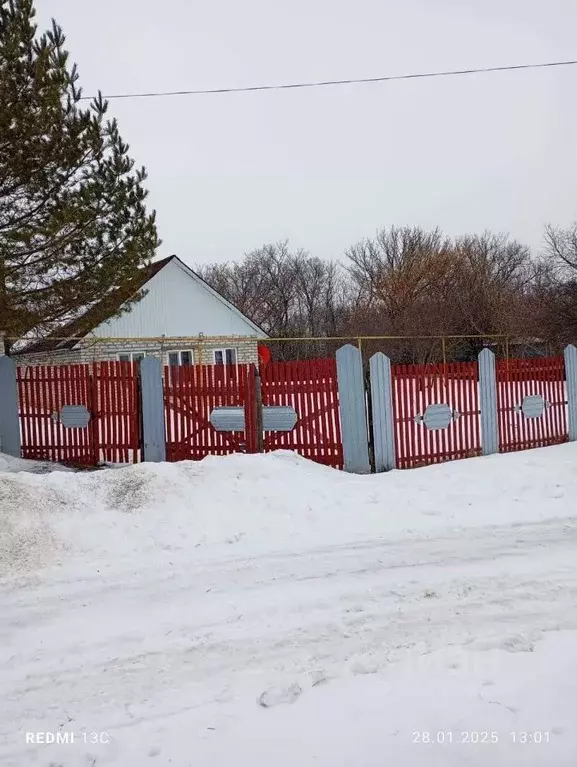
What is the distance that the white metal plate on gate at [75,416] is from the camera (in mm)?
10023

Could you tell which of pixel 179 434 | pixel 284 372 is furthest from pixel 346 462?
pixel 179 434

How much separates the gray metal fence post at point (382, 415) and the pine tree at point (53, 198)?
4804mm

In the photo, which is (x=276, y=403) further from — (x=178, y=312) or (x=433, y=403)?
(x=178, y=312)

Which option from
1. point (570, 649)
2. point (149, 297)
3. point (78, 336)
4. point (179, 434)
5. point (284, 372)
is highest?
point (149, 297)

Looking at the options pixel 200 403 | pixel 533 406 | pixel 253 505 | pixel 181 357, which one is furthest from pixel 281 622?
pixel 181 357

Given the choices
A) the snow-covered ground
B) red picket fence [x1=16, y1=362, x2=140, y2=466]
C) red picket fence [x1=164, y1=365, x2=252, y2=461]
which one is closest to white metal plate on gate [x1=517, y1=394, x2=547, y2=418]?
the snow-covered ground

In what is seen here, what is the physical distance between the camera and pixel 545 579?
4555mm

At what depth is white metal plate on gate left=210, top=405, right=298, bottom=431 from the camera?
9.09 meters

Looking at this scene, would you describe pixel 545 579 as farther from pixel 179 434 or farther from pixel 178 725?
pixel 179 434

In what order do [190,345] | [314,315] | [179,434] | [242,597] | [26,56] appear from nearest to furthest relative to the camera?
[242,597], [26,56], [179,434], [190,345], [314,315]

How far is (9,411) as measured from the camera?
34.3 ft

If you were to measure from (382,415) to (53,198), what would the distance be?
6476mm

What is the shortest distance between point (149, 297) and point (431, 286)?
26.5 metres

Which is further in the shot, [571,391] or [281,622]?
[571,391]
